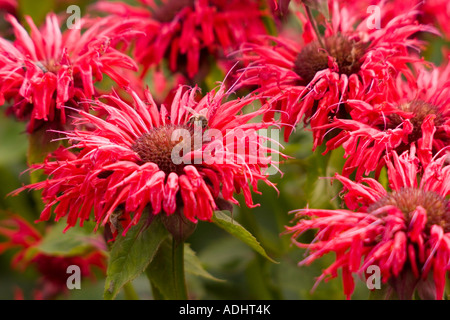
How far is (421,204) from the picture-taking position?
77cm

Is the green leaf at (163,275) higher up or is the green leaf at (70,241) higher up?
the green leaf at (70,241)

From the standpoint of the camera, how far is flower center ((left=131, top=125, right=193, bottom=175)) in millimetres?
840

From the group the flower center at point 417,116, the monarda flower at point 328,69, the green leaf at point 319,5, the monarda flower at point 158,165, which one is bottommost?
the monarda flower at point 158,165

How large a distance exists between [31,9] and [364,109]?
1111mm

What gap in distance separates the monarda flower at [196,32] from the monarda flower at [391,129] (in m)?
0.37

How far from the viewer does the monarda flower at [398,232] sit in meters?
0.70

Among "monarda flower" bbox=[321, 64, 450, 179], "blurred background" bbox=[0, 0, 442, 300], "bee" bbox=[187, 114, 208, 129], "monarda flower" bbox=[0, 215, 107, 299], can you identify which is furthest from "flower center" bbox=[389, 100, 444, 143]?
"monarda flower" bbox=[0, 215, 107, 299]

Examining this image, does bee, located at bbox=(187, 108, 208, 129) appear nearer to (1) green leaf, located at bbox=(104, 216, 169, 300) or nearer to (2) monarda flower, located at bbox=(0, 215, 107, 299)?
(1) green leaf, located at bbox=(104, 216, 169, 300)

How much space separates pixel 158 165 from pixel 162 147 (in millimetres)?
28

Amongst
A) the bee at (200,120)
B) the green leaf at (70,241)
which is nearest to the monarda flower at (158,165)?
the bee at (200,120)

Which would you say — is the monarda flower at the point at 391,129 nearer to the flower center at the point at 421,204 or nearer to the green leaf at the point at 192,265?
the flower center at the point at 421,204

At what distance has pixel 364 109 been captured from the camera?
2.92 feet
